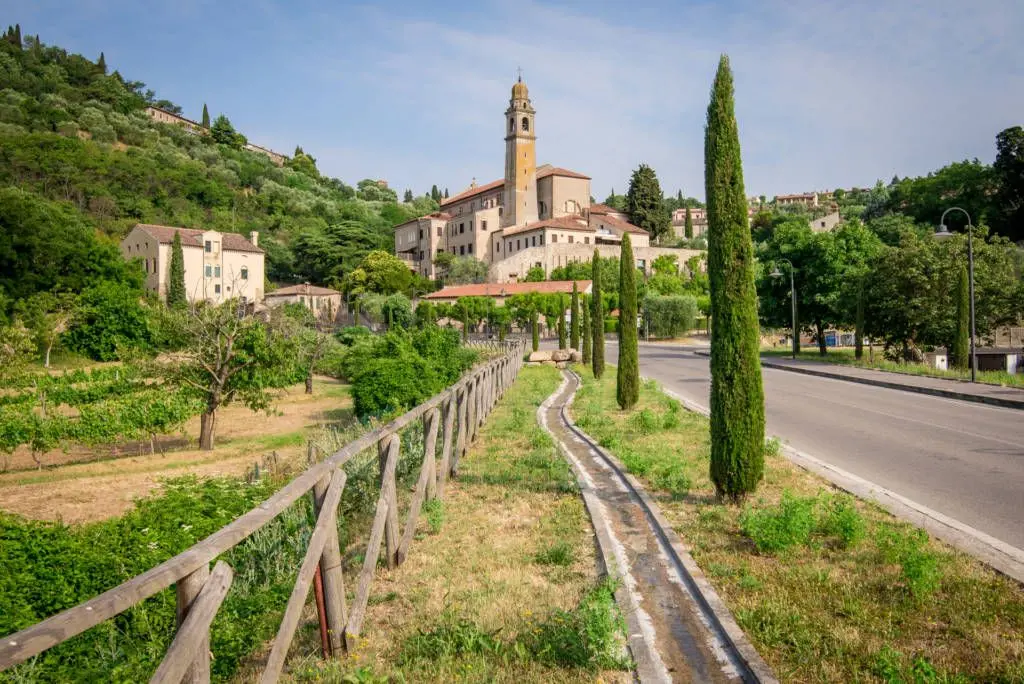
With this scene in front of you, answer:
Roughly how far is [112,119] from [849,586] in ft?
458

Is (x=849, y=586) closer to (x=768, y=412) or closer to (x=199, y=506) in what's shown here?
(x=199, y=506)

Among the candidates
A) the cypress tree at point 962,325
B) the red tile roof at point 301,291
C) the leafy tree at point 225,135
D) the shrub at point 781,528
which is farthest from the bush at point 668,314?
the leafy tree at point 225,135

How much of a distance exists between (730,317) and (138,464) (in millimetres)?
17109

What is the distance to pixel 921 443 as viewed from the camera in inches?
479

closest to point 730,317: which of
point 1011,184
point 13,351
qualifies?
point 13,351

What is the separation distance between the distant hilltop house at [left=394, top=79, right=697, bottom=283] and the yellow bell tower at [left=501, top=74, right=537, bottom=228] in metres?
0.14

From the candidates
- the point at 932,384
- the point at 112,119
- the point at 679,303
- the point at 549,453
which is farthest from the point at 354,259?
the point at 549,453

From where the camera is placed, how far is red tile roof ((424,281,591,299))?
7375 centimetres

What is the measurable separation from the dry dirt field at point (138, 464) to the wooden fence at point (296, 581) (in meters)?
8.16

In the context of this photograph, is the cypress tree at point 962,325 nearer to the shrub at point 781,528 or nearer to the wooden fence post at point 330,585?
the shrub at point 781,528

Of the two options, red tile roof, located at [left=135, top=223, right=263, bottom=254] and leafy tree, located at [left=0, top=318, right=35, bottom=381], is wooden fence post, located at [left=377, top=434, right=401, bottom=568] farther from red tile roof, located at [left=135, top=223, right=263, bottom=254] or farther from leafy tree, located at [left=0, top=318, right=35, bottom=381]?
red tile roof, located at [left=135, top=223, right=263, bottom=254]

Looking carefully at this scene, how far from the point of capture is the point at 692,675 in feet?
12.8

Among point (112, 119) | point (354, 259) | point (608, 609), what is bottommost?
point (608, 609)

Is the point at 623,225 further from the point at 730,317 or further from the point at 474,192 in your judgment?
the point at 730,317
